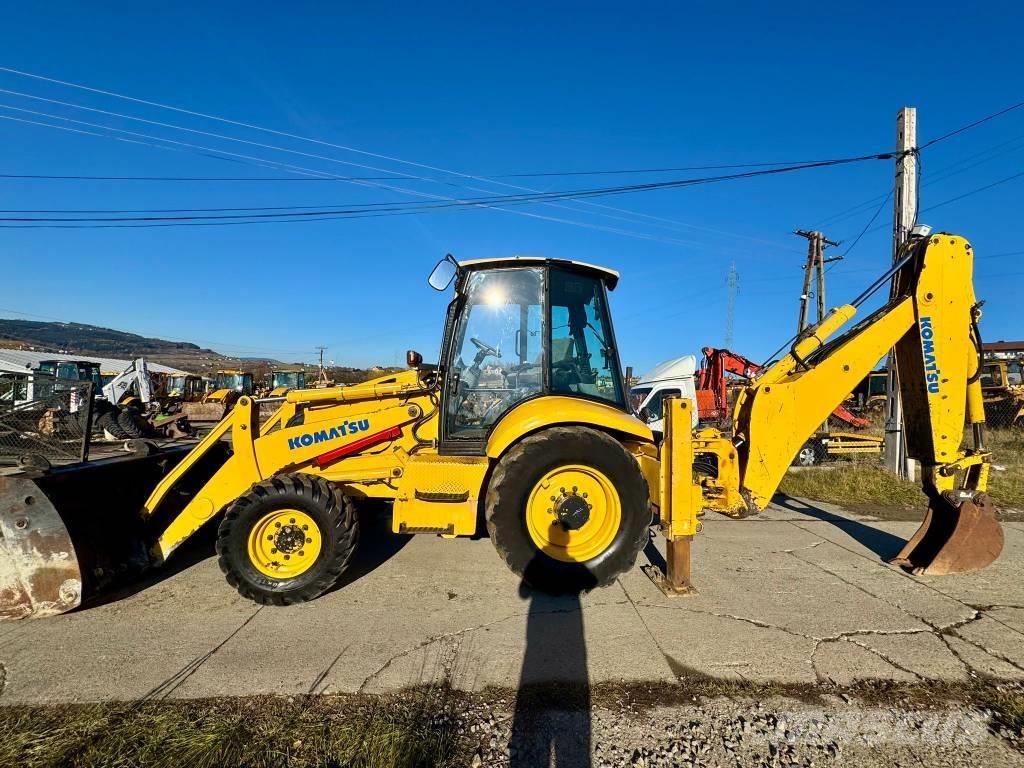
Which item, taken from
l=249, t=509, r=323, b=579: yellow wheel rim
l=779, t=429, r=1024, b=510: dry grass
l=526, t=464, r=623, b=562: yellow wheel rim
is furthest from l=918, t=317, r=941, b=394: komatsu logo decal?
l=249, t=509, r=323, b=579: yellow wheel rim

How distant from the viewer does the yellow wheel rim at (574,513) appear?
145 inches

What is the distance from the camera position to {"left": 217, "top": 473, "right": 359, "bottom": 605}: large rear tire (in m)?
3.64

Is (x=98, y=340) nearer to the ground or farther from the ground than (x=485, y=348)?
farther from the ground

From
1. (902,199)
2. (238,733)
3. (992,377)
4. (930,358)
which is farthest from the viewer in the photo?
(992,377)

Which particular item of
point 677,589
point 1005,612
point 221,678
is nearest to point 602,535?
point 677,589

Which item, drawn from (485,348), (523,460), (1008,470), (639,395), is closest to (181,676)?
(523,460)

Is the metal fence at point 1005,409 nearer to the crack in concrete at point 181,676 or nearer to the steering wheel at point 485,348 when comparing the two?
the steering wheel at point 485,348

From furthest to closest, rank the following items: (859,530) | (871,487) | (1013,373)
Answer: (1013,373) < (871,487) < (859,530)

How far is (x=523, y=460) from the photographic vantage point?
360 centimetres

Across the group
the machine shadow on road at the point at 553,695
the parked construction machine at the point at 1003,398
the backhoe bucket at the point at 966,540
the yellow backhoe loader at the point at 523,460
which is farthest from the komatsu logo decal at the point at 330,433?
the parked construction machine at the point at 1003,398

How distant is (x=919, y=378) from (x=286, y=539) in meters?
5.03

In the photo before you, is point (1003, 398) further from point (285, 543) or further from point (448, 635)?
point (285, 543)

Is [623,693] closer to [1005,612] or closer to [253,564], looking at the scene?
[253,564]

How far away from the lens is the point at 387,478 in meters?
4.08
